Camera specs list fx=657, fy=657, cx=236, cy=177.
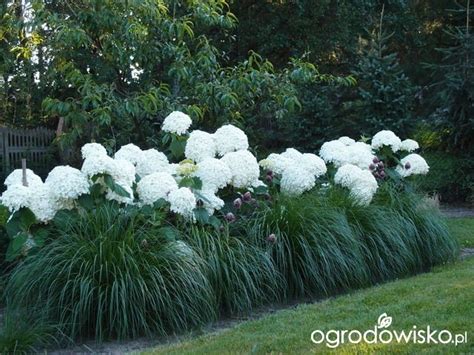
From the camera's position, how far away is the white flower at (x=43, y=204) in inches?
227

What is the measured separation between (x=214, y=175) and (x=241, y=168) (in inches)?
13.5

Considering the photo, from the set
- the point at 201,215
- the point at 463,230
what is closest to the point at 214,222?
the point at 201,215

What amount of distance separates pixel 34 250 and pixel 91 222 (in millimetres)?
562

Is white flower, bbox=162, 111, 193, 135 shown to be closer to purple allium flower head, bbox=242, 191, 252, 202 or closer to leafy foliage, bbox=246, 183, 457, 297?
purple allium flower head, bbox=242, 191, 252, 202

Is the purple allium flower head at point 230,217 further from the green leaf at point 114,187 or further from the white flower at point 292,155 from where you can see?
the white flower at point 292,155

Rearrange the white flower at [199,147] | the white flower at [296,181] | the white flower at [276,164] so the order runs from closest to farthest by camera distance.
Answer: the white flower at [199,147] → the white flower at [296,181] → the white flower at [276,164]

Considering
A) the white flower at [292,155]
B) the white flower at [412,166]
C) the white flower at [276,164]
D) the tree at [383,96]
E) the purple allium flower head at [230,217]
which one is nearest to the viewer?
the purple allium flower head at [230,217]

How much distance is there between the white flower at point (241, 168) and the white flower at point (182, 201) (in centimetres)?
85

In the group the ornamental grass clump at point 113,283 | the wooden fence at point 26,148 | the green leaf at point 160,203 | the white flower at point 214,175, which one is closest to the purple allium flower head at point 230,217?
the white flower at point 214,175

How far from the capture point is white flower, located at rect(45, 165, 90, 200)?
5.67 m

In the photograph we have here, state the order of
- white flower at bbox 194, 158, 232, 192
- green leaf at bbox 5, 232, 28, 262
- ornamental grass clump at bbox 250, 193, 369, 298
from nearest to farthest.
Answer: green leaf at bbox 5, 232, 28, 262, ornamental grass clump at bbox 250, 193, 369, 298, white flower at bbox 194, 158, 232, 192

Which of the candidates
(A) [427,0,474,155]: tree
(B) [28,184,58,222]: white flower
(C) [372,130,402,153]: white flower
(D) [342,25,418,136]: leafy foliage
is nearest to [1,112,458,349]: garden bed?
(B) [28,184,58,222]: white flower

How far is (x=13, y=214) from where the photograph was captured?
5867 millimetres
